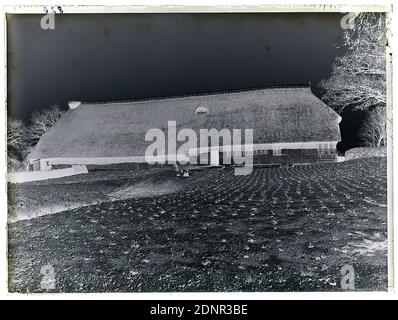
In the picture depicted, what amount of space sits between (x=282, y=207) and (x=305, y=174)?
24.0 inches

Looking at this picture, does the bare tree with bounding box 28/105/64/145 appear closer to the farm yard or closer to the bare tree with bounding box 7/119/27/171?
the bare tree with bounding box 7/119/27/171

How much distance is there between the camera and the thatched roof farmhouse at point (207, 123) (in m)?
4.00

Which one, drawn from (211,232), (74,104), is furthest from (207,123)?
(74,104)

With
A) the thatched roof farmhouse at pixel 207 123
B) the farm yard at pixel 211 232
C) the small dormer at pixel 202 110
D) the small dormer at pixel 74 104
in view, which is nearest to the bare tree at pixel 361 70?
the thatched roof farmhouse at pixel 207 123

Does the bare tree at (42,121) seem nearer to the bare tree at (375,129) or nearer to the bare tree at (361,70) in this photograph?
the bare tree at (361,70)

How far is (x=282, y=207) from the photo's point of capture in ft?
12.5

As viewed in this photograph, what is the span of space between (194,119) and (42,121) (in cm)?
217

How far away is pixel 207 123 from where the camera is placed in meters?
4.29

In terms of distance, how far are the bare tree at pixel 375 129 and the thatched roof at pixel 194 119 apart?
0.33 metres

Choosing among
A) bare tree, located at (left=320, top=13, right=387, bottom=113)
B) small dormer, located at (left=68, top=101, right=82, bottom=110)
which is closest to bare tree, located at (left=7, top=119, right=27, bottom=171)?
small dormer, located at (left=68, top=101, right=82, bottom=110)

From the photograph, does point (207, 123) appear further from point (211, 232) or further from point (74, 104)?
point (74, 104)

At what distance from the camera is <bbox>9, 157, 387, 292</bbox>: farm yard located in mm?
3416

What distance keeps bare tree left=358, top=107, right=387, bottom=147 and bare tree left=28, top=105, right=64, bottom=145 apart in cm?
420

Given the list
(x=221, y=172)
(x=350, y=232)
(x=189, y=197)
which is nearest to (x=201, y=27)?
(x=221, y=172)
